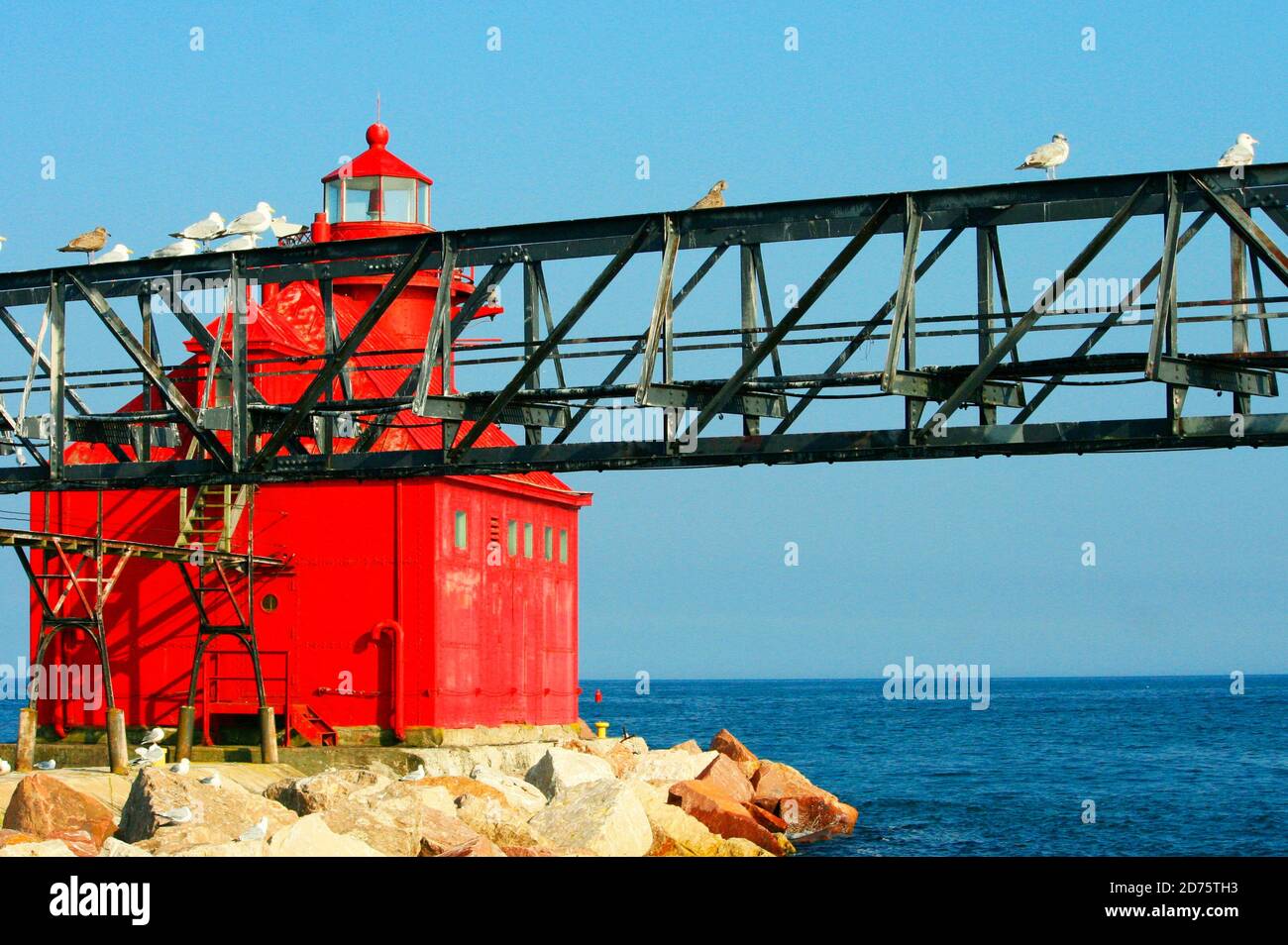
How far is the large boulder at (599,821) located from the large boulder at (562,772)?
3.58m

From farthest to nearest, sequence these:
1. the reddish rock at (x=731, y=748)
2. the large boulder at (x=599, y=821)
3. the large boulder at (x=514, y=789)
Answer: the reddish rock at (x=731, y=748)
the large boulder at (x=514, y=789)
the large boulder at (x=599, y=821)

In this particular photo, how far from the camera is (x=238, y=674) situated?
123 ft

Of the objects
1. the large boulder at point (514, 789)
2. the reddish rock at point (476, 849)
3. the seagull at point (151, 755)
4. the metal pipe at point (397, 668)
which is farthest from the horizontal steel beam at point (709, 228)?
the metal pipe at point (397, 668)

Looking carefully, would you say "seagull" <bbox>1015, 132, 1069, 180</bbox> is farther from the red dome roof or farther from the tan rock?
the red dome roof

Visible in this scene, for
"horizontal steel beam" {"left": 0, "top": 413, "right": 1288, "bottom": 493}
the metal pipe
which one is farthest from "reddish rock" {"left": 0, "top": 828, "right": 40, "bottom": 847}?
the metal pipe

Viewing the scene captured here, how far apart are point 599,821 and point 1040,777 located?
1409 inches

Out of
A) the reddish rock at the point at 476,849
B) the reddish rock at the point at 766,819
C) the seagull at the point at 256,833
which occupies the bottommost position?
the reddish rock at the point at 766,819

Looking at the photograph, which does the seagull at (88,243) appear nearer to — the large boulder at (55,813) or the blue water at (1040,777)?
the large boulder at (55,813)

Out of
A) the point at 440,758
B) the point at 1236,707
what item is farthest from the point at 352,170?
the point at 1236,707

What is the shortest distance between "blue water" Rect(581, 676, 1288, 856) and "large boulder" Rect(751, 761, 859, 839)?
648mm

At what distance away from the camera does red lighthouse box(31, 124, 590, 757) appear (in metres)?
36.8

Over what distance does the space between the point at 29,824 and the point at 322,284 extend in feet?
32.1

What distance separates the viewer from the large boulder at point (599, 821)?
2789 centimetres

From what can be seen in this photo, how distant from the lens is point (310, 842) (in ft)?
73.8
